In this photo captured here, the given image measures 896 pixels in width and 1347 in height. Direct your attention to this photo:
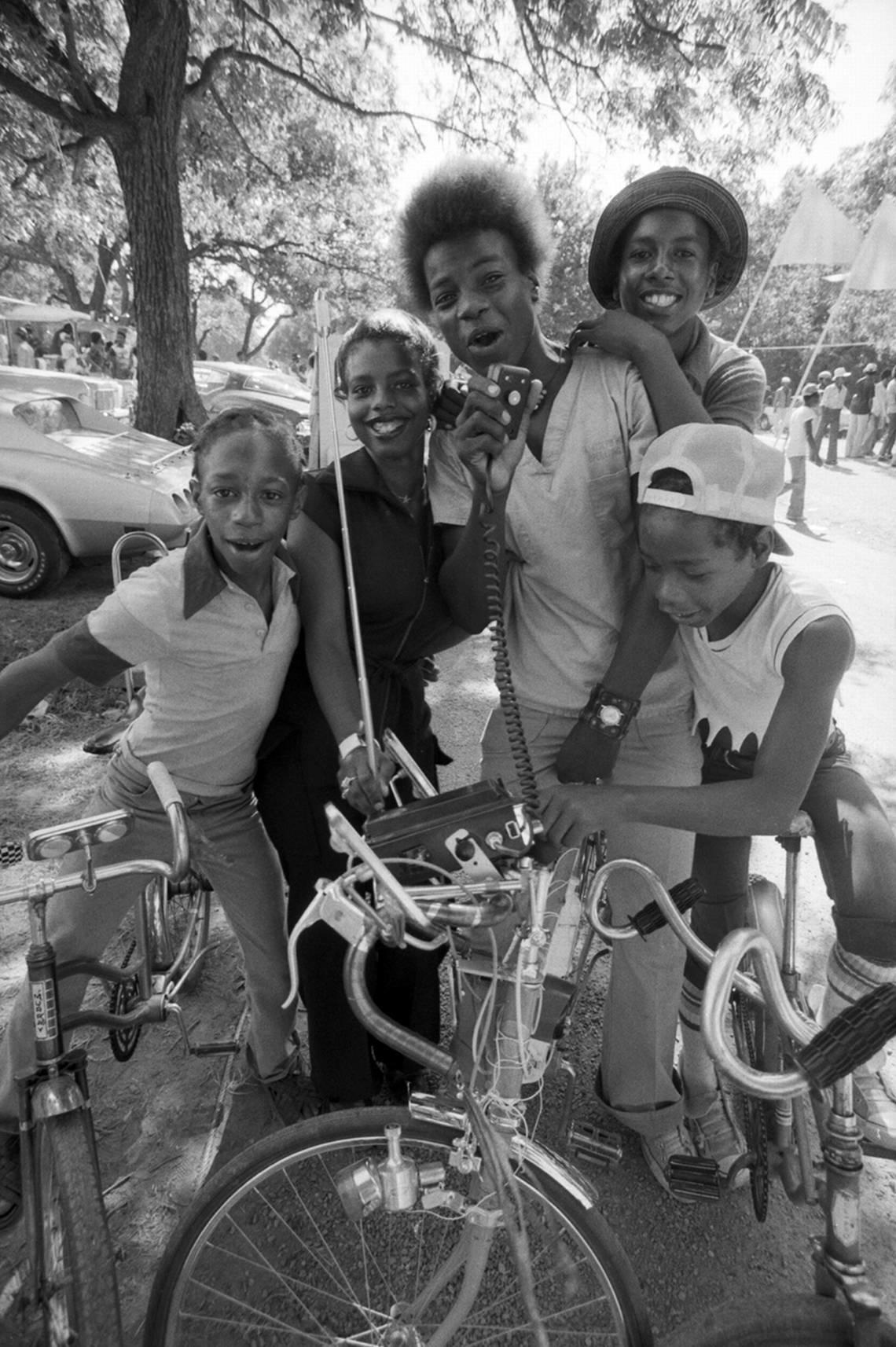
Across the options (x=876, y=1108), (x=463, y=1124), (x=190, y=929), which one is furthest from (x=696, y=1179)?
(x=190, y=929)

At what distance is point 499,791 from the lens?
1.31m

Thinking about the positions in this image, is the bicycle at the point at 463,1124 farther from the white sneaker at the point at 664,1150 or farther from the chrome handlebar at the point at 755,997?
the white sneaker at the point at 664,1150

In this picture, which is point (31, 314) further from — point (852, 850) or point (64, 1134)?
point (852, 850)

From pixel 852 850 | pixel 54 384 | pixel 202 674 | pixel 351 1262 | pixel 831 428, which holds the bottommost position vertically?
pixel 351 1262

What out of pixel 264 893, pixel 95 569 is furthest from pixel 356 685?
pixel 95 569

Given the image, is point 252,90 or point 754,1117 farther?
point 252,90

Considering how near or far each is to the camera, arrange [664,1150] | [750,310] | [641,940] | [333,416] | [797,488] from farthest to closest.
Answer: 1. [797,488]
2. [750,310]
3. [664,1150]
4. [641,940]
5. [333,416]

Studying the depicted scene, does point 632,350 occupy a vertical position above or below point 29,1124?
above

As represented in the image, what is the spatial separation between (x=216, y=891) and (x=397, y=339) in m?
1.45

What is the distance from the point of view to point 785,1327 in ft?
4.03

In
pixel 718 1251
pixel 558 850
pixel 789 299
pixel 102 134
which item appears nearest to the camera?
pixel 558 850

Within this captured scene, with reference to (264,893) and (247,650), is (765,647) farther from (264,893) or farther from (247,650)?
(264,893)

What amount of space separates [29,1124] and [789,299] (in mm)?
40731

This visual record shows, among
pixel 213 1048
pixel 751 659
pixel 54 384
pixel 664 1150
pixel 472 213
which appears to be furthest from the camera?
pixel 54 384
